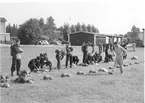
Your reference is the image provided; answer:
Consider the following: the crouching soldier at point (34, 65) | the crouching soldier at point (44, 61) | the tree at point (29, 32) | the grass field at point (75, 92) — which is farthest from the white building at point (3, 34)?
the grass field at point (75, 92)

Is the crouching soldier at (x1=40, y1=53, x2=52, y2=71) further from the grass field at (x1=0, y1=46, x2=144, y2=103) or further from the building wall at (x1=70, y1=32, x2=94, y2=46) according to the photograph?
the building wall at (x1=70, y1=32, x2=94, y2=46)

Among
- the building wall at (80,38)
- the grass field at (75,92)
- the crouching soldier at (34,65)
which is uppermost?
the building wall at (80,38)

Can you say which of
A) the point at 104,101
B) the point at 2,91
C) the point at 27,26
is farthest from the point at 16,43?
the point at 27,26

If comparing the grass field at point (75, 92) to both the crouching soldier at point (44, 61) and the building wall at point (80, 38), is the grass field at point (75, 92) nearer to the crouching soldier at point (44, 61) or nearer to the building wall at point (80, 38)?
the crouching soldier at point (44, 61)

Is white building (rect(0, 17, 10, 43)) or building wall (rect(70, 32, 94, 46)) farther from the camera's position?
building wall (rect(70, 32, 94, 46))

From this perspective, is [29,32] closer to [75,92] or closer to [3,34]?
[3,34]

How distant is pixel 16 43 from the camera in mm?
11414

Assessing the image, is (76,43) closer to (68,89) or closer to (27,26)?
(27,26)

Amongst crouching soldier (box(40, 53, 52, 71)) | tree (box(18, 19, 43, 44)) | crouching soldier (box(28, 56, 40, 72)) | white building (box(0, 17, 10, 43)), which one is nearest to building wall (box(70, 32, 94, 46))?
tree (box(18, 19, 43, 44))

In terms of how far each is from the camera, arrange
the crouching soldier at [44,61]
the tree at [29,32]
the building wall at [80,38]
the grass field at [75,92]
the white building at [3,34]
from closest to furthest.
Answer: the grass field at [75,92] → the crouching soldier at [44,61] → the tree at [29,32] → the white building at [3,34] → the building wall at [80,38]

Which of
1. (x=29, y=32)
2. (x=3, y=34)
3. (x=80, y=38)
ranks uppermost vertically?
(x=29, y=32)

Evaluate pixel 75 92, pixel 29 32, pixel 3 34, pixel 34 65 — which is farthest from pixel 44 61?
pixel 3 34

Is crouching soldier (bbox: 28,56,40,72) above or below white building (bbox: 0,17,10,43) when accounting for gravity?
below

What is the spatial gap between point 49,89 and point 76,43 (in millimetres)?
58178
